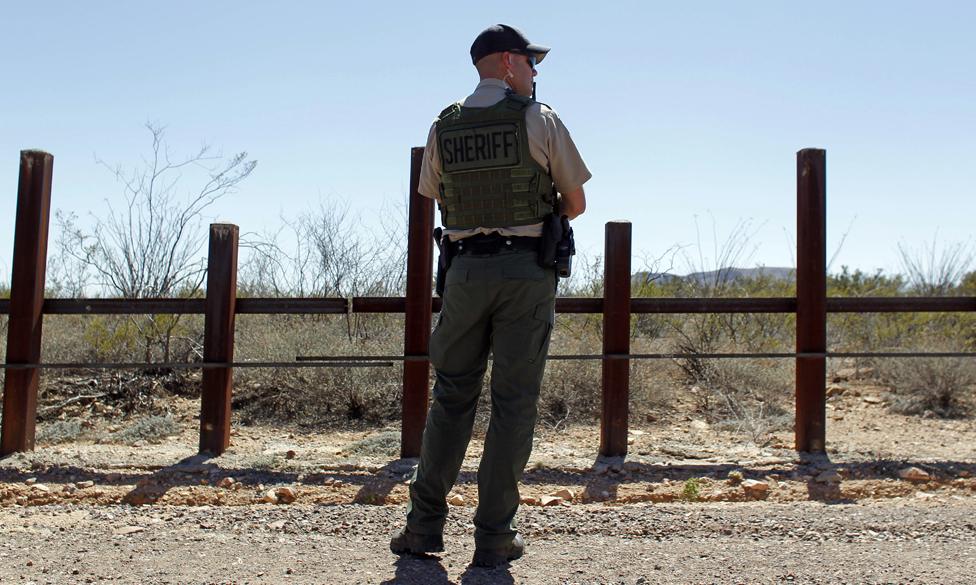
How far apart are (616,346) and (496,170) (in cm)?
274

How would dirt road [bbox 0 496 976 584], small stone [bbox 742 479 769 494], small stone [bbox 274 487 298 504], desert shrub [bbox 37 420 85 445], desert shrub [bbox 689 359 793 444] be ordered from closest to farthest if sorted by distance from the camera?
dirt road [bbox 0 496 976 584] → small stone [bbox 274 487 298 504] → small stone [bbox 742 479 769 494] → desert shrub [bbox 37 420 85 445] → desert shrub [bbox 689 359 793 444]

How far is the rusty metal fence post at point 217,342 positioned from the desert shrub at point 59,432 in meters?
1.60

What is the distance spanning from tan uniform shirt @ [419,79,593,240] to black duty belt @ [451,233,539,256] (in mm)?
20

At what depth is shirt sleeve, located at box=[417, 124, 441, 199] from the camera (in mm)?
3758

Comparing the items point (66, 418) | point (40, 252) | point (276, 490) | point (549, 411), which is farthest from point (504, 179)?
point (66, 418)

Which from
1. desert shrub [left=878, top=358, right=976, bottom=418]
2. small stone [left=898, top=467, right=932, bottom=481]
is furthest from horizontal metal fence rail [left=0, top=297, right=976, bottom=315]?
desert shrub [left=878, top=358, right=976, bottom=418]

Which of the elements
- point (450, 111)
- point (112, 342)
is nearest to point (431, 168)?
point (450, 111)

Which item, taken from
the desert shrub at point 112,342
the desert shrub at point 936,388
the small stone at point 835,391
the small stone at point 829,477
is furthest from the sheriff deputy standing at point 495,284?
the small stone at point 835,391

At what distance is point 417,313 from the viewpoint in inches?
233

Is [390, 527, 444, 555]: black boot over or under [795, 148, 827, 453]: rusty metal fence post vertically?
under

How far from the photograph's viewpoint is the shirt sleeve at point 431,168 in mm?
3758

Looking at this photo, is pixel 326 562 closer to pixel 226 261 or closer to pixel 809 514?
pixel 809 514

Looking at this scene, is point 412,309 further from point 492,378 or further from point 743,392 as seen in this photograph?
point 743,392

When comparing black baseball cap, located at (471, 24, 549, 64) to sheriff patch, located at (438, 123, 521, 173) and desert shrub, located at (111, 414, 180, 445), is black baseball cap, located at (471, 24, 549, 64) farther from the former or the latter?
desert shrub, located at (111, 414, 180, 445)
